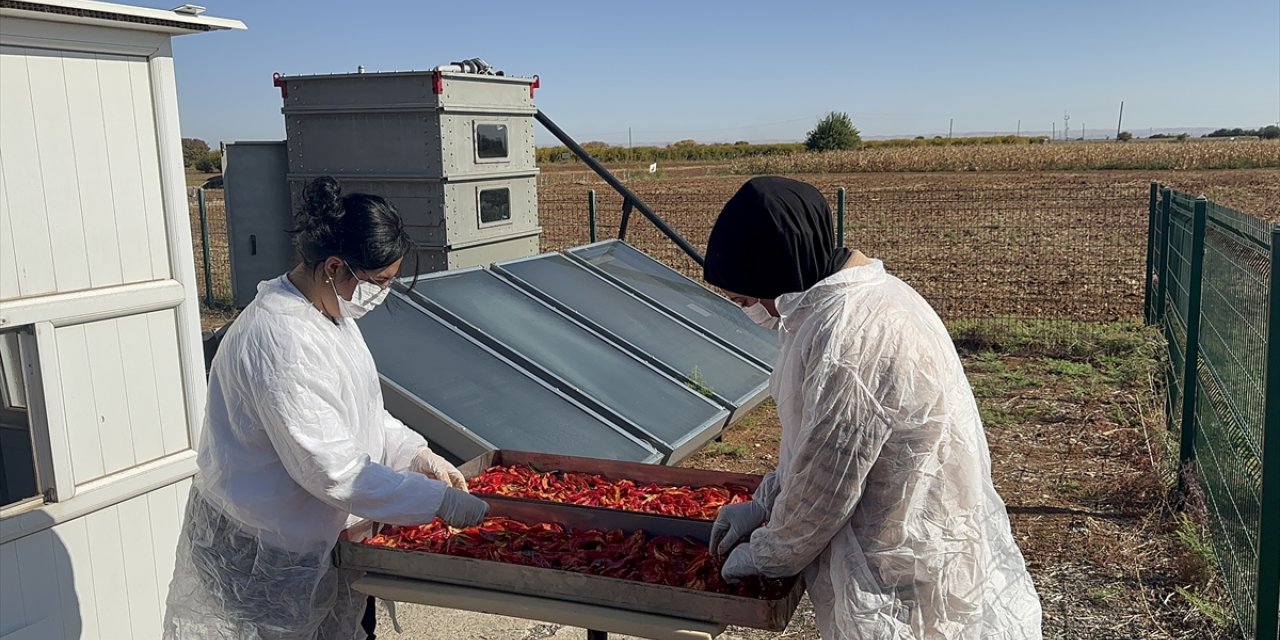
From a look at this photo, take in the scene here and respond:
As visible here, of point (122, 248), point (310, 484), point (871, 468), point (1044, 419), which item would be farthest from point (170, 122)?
point (1044, 419)

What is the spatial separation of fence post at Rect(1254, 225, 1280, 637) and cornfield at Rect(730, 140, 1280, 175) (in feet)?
141

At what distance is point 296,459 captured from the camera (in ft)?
9.73

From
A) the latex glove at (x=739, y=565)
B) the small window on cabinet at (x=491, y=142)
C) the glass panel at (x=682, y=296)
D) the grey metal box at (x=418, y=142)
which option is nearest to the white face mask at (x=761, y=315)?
the latex glove at (x=739, y=565)

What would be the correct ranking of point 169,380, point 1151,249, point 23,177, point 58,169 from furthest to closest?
point 1151,249 → point 169,380 → point 58,169 → point 23,177

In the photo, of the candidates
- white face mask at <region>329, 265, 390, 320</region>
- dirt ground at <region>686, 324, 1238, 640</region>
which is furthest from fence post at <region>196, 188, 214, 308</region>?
white face mask at <region>329, 265, 390, 320</region>

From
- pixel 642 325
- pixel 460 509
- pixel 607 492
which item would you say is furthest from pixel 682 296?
pixel 460 509

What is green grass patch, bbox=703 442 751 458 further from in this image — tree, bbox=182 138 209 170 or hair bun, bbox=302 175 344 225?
tree, bbox=182 138 209 170

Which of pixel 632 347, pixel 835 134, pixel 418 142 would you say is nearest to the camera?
pixel 632 347

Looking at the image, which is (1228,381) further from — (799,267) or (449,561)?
(449,561)

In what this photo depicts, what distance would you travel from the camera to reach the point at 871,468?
2.57 m

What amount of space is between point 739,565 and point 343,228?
1.57 m

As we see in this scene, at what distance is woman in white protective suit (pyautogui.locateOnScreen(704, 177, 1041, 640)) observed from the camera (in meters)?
2.52

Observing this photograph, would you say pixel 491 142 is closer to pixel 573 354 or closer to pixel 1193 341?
pixel 573 354

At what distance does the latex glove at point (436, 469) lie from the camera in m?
3.60
